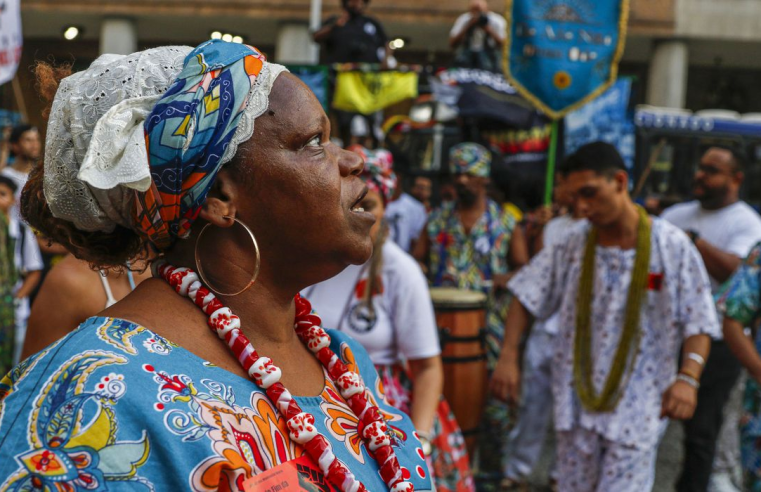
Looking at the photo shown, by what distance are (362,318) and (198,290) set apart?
203 centimetres

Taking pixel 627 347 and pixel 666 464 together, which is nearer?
pixel 627 347

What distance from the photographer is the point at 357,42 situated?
10172 mm

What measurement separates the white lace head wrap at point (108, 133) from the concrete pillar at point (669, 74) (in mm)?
18830

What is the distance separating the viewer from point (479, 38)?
387 inches

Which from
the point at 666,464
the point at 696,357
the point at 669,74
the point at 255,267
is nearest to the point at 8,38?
the point at 696,357

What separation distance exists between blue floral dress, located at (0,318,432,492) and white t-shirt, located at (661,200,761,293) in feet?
16.3

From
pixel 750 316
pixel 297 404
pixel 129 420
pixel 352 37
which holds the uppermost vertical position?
pixel 129 420

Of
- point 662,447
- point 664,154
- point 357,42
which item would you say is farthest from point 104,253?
point 664,154

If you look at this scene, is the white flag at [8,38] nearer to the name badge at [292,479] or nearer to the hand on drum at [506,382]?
the hand on drum at [506,382]

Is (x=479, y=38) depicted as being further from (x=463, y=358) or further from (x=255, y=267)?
(x=255, y=267)

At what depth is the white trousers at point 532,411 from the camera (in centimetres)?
605

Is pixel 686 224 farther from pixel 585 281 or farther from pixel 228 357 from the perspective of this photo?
pixel 228 357

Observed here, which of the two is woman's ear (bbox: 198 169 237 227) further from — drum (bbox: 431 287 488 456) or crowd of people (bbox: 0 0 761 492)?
drum (bbox: 431 287 488 456)

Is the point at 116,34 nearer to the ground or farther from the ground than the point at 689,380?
farther from the ground
